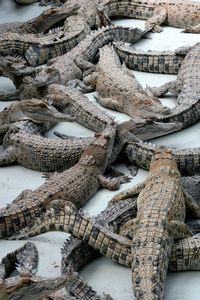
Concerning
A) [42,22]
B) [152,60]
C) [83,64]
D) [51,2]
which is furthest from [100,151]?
[51,2]

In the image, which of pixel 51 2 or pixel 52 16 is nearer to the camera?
pixel 52 16

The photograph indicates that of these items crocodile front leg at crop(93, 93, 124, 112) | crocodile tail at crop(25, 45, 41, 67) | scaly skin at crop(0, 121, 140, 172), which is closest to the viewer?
scaly skin at crop(0, 121, 140, 172)

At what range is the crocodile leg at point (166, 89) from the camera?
6.97 m

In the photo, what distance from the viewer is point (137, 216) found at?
4.77 m

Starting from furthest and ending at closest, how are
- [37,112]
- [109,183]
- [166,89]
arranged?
[166,89] → [37,112] → [109,183]

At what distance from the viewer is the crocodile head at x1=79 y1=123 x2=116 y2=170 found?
5566 mm

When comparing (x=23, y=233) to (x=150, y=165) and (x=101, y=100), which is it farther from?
(x=101, y=100)

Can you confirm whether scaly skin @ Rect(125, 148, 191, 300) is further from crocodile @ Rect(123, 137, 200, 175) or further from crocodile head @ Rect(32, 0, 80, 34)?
crocodile head @ Rect(32, 0, 80, 34)

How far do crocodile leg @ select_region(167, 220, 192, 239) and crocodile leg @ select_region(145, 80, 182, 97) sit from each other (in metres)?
2.47

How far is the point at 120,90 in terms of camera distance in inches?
266

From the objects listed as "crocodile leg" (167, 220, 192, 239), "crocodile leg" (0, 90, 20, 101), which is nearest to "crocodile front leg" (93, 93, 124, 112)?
"crocodile leg" (0, 90, 20, 101)

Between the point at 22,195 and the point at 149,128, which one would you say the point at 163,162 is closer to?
the point at 149,128

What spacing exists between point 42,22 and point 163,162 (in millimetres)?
3945

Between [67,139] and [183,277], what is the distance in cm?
186
